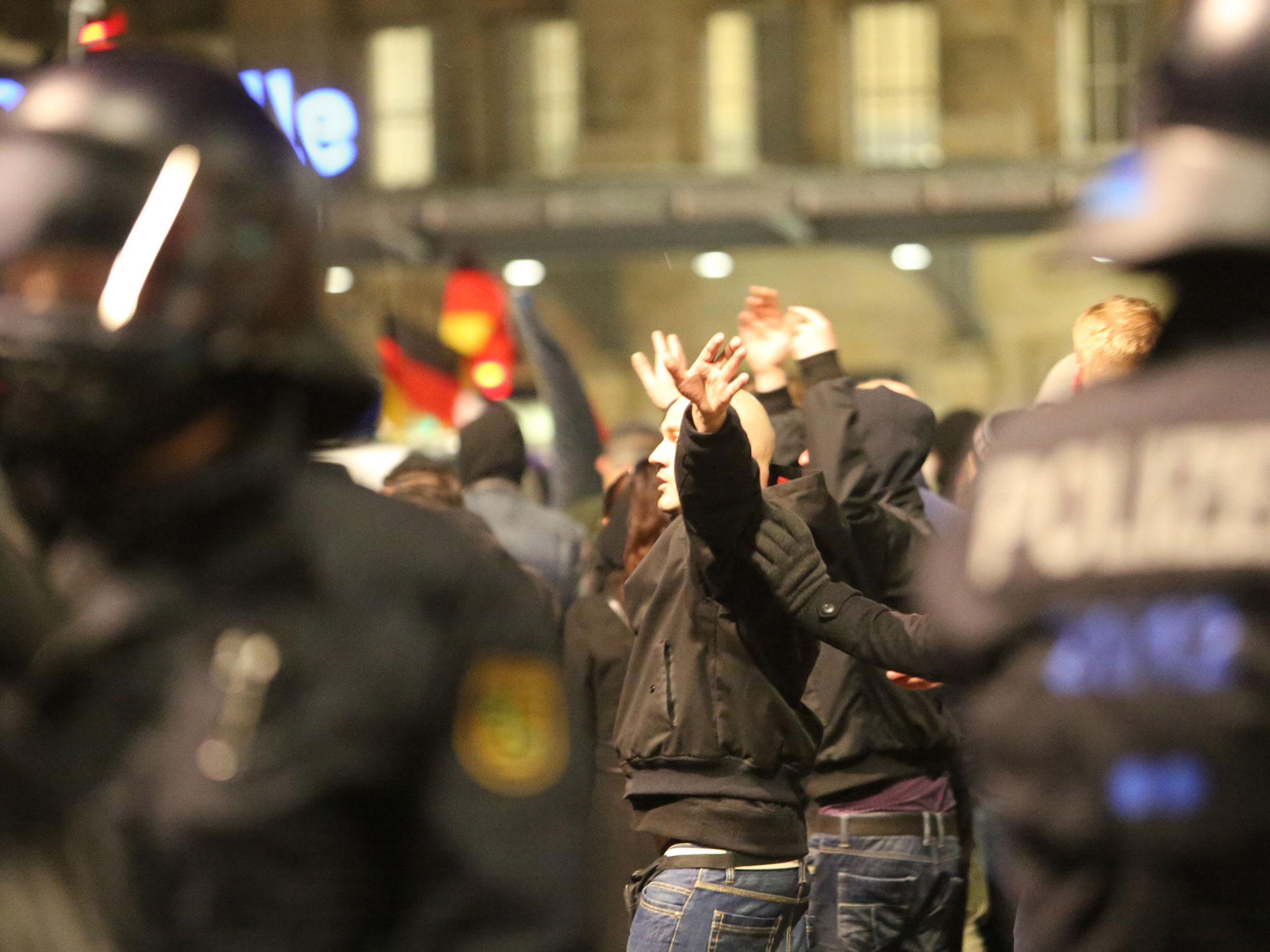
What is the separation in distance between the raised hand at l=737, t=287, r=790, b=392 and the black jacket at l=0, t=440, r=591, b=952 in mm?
2870

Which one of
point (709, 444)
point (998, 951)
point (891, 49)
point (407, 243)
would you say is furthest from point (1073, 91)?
point (709, 444)

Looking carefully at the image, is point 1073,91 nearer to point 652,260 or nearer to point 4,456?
point 652,260

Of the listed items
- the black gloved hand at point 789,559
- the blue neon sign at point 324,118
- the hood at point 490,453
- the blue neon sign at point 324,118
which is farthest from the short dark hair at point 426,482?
the blue neon sign at point 324,118

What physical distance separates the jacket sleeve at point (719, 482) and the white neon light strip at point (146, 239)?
1.74 m

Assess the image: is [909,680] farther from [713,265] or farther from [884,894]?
[713,265]

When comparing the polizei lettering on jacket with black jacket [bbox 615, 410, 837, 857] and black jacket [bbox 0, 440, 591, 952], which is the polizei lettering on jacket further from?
black jacket [bbox 615, 410, 837, 857]

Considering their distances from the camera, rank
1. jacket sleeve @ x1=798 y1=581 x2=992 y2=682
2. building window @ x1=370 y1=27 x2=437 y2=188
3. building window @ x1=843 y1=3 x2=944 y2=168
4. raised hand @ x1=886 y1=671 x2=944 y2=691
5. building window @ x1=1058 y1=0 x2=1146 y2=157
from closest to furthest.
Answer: jacket sleeve @ x1=798 y1=581 x2=992 y2=682 < raised hand @ x1=886 y1=671 x2=944 y2=691 < building window @ x1=1058 y1=0 x2=1146 y2=157 < building window @ x1=843 y1=3 x2=944 y2=168 < building window @ x1=370 y1=27 x2=437 y2=188

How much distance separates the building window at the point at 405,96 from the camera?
22.0 meters

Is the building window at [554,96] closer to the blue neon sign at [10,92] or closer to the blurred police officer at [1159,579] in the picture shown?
the blue neon sign at [10,92]

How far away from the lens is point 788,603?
10.9 feet

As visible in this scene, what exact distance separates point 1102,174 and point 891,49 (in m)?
19.6

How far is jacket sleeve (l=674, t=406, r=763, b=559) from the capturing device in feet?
10.9

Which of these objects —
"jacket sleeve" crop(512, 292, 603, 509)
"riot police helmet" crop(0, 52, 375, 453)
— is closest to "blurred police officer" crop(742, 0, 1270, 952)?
"riot police helmet" crop(0, 52, 375, 453)

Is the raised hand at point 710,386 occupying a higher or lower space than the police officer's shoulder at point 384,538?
lower
